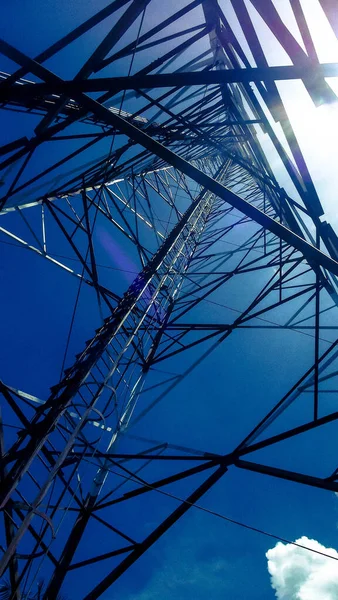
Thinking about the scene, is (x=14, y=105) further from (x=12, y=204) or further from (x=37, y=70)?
(x=37, y=70)

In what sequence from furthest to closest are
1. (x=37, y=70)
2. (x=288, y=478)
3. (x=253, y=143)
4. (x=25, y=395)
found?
(x=253, y=143) → (x=25, y=395) → (x=288, y=478) → (x=37, y=70)

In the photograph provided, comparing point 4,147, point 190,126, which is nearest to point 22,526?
point 4,147

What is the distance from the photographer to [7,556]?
2492mm

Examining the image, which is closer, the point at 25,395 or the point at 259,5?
the point at 259,5

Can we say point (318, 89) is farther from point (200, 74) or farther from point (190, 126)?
point (190, 126)

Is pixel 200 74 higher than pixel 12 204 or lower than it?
lower

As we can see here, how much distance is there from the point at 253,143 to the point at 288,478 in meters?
5.52

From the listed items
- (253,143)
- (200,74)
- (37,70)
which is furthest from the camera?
(253,143)

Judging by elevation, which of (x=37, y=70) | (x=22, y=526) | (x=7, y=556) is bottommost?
(x=7, y=556)

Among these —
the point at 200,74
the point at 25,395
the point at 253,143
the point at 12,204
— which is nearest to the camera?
the point at 200,74

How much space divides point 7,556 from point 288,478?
2307 mm

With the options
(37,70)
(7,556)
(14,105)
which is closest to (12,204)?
(14,105)

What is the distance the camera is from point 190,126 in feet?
14.9

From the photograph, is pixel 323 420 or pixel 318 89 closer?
pixel 318 89
